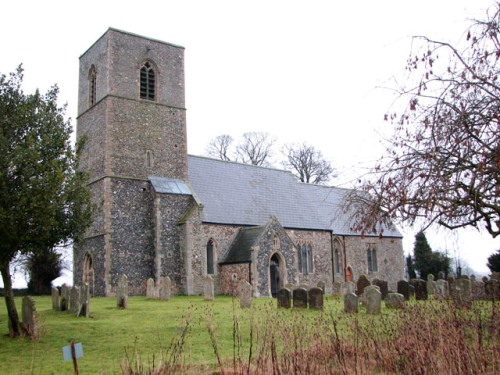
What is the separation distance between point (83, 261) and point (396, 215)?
22175mm

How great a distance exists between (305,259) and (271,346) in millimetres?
25067

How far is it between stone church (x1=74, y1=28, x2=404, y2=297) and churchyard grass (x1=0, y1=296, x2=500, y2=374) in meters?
10.2

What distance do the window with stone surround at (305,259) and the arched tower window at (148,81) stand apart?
12.4 meters

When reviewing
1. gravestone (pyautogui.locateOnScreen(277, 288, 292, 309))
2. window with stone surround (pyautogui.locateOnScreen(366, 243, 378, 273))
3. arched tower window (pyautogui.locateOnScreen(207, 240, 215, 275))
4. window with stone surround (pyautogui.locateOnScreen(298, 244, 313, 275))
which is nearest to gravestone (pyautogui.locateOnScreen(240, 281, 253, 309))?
gravestone (pyautogui.locateOnScreen(277, 288, 292, 309))

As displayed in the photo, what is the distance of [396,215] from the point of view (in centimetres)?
691

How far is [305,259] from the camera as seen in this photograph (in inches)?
1227

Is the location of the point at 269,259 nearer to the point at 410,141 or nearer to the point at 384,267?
the point at 384,267

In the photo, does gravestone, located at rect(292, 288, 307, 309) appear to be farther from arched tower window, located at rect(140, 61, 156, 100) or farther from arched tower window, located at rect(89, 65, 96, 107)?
arched tower window, located at rect(89, 65, 96, 107)

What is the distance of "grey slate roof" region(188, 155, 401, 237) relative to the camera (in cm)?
2839

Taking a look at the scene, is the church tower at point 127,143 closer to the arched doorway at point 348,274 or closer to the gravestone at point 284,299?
the gravestone at point 284,299

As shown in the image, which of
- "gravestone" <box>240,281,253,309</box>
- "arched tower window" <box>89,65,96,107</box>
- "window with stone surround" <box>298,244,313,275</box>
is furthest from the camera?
"window with stone surround" <box>298,244,313,275</box>

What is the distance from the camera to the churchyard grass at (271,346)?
6.77 meters

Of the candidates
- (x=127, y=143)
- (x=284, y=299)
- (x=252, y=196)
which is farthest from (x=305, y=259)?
(x=284, y=299)

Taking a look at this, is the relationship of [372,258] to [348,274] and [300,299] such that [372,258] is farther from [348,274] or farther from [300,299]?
[300,299]
